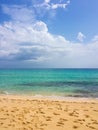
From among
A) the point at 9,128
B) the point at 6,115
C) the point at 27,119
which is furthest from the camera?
the point at 6,115

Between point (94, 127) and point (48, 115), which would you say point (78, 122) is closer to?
point (94, 127)

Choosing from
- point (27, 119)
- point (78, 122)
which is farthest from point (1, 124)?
point (78, 122)

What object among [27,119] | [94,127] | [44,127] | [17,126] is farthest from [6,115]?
[94,127]

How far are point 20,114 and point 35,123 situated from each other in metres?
1.70

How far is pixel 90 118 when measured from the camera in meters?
9.24

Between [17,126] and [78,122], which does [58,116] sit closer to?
[78,122]

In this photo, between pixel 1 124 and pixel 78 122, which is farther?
pixel 78 122

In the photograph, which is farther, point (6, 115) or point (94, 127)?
point (6, 115)

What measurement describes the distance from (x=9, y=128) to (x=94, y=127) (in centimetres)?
318

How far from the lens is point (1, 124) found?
8.01 m

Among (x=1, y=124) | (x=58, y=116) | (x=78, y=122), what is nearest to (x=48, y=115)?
(x=58, y=116)

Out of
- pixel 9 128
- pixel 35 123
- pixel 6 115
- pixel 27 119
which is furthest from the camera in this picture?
pixel 6 115

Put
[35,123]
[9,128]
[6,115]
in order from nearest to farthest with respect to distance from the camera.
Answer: [9,128] → [35,123] → [6,115]

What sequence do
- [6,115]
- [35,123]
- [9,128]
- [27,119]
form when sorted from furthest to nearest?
[6,115] < [27,119] < [35,123] < [9,128]
